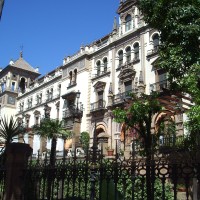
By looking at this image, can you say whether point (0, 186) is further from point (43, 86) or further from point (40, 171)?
point (43, 86)

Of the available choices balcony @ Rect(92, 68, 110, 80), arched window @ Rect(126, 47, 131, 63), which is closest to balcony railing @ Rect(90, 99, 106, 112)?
balcony @ Rect(92, 68, 110, 80)

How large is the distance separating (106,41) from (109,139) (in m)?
10.4

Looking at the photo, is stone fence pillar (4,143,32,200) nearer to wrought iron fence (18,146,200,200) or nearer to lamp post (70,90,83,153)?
wrought iron fence (18,146,200,200)

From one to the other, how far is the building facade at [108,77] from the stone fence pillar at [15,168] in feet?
51.1

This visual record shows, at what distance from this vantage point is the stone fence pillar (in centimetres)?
728

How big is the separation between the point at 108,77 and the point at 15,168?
23111mm

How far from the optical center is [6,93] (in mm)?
47375

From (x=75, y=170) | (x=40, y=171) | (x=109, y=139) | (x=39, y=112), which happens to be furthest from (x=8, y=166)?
(x=39, y=112)

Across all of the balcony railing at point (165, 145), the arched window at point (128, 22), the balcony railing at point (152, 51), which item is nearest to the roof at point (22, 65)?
the arched window at point (128, 22)

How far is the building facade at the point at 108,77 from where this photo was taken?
26125mm

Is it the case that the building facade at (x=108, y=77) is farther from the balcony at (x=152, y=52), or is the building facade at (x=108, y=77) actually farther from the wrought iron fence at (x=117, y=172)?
the wrought iron fence at (x=117, y=172)

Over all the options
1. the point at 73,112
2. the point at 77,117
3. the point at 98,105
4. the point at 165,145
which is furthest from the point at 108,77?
the point at 165,145

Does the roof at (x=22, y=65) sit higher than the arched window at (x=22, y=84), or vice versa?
the roof at (x=22, y=65)

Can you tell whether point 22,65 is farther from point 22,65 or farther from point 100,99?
point 100,99
